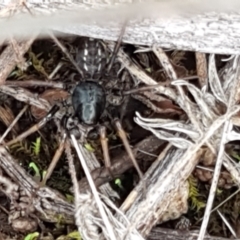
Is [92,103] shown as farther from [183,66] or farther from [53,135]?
[183,66]

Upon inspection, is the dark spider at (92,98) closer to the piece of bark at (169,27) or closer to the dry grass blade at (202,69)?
the piece of bark at (169,27)

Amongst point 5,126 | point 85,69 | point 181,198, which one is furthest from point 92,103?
point 181,198

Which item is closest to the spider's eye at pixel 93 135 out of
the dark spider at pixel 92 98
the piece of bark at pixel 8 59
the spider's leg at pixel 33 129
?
the dark spider at pixel 92 98

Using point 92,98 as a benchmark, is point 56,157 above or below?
below

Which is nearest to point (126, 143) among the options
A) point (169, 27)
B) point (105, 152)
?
point (105, 152)

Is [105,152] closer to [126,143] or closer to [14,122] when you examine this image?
[126,143]

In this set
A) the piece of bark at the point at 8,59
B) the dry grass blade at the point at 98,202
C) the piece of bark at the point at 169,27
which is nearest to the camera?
the piece of bark at the point at 169,27
